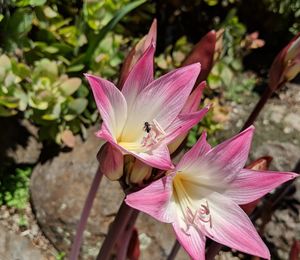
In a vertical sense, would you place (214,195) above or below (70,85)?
above

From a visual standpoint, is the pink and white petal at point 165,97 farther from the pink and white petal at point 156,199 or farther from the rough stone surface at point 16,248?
the rough stone surface at point 16,248

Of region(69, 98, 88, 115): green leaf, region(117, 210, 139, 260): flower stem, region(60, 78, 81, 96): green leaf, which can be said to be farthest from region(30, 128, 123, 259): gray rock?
region(117, 210, 139, 260): flower stem

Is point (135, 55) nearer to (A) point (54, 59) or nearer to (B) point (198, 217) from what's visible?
(B) point (198, 217)

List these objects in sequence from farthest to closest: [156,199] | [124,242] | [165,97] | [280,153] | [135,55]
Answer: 1. [280,153]
2. [124,242]
3. [135,55]
4. [165,97]
5. [156,199]

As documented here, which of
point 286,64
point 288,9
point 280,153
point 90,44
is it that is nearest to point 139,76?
point 286,64

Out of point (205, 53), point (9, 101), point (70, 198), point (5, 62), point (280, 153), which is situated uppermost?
point (205, 53)

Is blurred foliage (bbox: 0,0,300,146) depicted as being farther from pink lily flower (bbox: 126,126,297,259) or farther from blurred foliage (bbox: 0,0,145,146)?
pink lily flower (bbox: 126,126,297,259)
